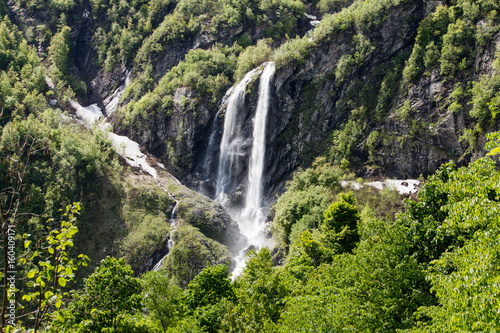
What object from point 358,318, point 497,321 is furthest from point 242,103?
point 497,321

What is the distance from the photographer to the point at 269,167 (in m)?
60.1

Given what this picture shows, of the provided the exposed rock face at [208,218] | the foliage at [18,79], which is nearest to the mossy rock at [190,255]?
the exposed rock face at [208,218]

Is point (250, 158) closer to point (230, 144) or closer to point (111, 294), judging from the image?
point (230, 144)

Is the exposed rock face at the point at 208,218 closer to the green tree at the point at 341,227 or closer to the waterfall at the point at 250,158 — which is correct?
the waterfall at the point at 250,158

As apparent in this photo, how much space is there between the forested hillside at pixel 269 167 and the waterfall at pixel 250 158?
0.88 feet

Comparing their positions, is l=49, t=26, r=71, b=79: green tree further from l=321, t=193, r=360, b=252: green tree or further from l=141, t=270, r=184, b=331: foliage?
l=141, t=270, r=184, b=331: foliage

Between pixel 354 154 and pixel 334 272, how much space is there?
3579cm

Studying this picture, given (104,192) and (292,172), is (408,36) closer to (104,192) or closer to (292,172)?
(292,172)

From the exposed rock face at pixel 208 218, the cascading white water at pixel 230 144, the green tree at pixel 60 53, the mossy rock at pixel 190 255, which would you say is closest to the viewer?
the mossy rock at pixel 190 255

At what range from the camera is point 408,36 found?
5488cm

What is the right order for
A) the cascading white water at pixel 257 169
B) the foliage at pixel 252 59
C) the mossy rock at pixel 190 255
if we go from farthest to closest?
the foliage at pixel 252 59
the cascading white water at pixel 257 169
the mossy rock at pixel 190 255

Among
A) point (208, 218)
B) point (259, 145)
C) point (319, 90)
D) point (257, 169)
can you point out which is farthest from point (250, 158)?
point (319, 90)

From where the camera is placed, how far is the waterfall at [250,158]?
57.1 metres

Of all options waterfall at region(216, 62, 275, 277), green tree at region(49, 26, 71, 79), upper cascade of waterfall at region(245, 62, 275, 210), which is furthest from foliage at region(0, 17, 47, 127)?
upper cascade of waterfall at region(245, 62, 275, 210)
